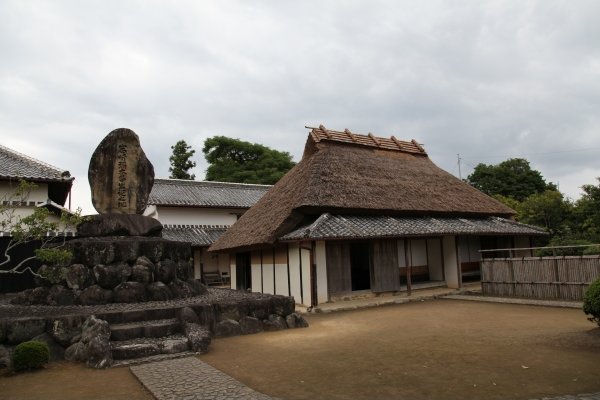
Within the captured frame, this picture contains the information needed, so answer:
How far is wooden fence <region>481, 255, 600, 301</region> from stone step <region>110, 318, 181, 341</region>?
9.69 m

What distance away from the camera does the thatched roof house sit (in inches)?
505

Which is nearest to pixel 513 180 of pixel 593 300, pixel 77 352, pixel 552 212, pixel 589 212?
pixel 552 212

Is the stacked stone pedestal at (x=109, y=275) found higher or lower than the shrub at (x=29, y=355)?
higher

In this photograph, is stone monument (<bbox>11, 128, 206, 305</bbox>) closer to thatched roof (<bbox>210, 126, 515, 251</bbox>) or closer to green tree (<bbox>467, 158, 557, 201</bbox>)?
thatched roof (<bbox>210, 126, 515, 251</bbox>)

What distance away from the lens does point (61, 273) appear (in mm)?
8188

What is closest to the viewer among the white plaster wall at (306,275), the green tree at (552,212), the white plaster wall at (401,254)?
the white plaster wall at (306,275)

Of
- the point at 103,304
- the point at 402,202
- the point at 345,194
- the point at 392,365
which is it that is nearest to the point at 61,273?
the point at 103,304

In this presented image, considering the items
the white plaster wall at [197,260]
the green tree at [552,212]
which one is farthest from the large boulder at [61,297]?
the green tree at [552,212]

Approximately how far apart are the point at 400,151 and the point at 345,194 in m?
6.58

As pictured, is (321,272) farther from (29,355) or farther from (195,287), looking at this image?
(29,355)

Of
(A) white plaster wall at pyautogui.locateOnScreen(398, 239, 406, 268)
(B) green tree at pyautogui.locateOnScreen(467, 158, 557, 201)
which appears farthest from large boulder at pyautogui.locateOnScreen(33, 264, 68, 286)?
(B) green tree at pyautogui.locateOnScreen(467, 158, 557, 201)

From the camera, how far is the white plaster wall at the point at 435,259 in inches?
626

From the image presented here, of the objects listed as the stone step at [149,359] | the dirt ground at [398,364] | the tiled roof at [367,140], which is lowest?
the dirt ground at [398,364]

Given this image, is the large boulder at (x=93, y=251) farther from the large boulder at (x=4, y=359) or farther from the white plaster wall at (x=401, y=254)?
the white plaster wall at (x=401, y=254)
